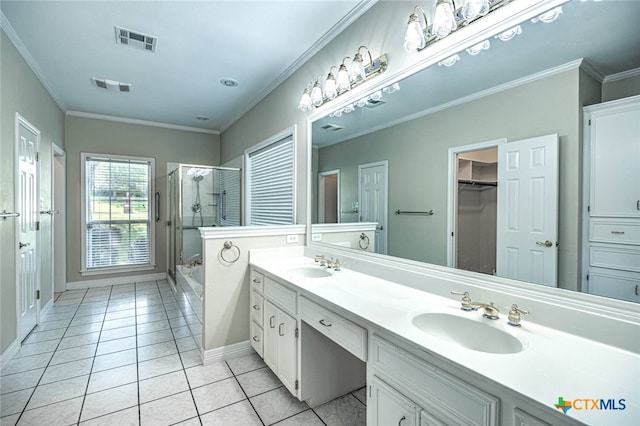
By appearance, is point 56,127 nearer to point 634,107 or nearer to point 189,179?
point 189,179

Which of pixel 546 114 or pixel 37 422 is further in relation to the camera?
pixel 37 422

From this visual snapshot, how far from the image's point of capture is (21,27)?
7.56ft

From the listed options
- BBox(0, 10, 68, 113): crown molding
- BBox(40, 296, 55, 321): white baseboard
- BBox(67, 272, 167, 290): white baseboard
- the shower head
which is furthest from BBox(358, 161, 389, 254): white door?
BBox(67, 272, 167, 290): white baseboard

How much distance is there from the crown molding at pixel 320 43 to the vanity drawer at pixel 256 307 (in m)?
2.06

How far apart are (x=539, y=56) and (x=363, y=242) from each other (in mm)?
1357

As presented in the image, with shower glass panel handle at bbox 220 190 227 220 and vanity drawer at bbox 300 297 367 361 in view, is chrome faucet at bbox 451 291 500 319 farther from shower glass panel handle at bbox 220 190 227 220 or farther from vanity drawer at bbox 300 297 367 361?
shower glass panel handle at bbox 220 190 227 220

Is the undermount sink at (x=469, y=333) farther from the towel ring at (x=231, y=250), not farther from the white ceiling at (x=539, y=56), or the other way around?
the towel ring at (x=231, y=250)

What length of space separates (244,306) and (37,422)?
135cm

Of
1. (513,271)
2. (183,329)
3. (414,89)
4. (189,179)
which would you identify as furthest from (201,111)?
(513,271)

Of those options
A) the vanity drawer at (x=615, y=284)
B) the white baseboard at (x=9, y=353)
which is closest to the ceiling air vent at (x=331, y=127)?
the vanity drawer at (x=615, y=284)

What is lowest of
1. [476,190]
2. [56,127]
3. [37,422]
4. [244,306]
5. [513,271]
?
[37,422]

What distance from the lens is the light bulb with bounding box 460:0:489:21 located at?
129cm

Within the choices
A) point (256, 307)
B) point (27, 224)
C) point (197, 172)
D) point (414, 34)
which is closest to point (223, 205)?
point (197, 172)

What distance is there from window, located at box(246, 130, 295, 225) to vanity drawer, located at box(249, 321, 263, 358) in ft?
3.33
